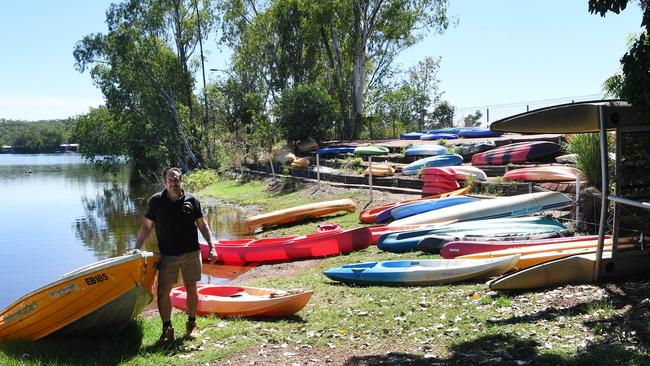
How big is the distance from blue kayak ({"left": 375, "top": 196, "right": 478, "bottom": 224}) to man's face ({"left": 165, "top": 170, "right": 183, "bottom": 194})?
29.2ft

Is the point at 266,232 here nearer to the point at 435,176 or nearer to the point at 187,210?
the point at 435,176

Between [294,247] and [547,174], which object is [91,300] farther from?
[547,174]

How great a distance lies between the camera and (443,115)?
45.6m

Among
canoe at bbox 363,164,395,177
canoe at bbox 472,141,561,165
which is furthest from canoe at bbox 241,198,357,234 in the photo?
canoe at bbox 472,141,561,165

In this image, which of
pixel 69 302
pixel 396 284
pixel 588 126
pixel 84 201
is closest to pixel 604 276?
pixel 588 126

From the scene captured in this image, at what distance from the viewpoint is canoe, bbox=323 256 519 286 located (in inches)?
328

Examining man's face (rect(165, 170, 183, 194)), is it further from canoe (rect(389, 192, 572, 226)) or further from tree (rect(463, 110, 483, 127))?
tree (rect(463, 110, 483, 127))

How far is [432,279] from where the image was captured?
8523mm

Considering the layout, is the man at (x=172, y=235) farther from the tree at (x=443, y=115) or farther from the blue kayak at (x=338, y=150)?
the tree at (x=443, y=115)

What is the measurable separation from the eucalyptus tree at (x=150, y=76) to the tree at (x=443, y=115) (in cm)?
1896

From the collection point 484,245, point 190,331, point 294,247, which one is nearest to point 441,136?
point 294,247

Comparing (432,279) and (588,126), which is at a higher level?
(588,126)

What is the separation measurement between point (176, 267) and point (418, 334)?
2829 millimetres

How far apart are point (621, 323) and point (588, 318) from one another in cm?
37
